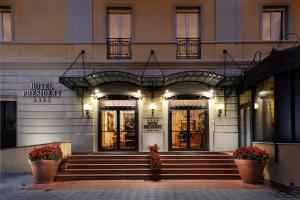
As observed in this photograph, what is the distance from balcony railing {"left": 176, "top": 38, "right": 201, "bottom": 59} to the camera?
1931 cm

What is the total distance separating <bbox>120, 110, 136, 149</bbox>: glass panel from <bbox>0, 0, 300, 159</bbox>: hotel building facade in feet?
0.16

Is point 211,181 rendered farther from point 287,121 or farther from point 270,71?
point 270,71

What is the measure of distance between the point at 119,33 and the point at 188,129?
5935mm

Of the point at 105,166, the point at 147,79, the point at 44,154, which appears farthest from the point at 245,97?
the point at 44,154

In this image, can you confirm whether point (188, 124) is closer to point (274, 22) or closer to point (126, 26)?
point (126, 26)

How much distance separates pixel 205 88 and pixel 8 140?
33.0 ft

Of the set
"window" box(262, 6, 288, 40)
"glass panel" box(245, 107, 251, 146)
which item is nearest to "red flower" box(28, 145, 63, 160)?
"glass panel" box(245, 107, 251, 146)

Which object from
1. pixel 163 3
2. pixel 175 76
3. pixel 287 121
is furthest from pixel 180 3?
pixel 287 121

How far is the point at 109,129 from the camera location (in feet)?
64.0

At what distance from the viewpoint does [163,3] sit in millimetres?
19344

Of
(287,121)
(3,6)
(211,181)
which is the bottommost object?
(211,181)

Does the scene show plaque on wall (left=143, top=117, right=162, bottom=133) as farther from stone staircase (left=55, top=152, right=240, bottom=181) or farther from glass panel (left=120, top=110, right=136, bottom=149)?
stone staircase (left=55, top=152, right=240, bottom=181)

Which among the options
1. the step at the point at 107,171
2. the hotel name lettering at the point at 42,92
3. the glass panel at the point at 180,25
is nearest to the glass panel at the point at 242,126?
the glass panel at the point at 180,25

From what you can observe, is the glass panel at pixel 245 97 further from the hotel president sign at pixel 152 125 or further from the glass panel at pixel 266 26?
the hotel president sign at pixel 152 125
